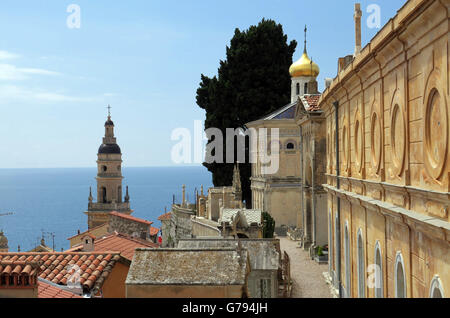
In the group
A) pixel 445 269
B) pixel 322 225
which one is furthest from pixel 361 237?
pixel 322 225

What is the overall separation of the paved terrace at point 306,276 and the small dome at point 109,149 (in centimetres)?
3710

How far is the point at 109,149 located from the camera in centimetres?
6794

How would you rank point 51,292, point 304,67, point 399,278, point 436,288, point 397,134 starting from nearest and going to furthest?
point 436,288
point 397,134
point 399,278
point 51,292
point 304,67

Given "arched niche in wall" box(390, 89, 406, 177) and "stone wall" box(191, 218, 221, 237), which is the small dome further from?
"arched niche in wall" box(390, 89, 406, 177)

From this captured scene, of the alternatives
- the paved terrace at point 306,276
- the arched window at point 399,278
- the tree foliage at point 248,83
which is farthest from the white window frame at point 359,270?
the tree foliage at point 248,83

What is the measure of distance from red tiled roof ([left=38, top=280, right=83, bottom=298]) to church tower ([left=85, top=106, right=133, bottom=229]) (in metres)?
52.6

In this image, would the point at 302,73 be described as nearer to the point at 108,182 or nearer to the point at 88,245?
the point at 88,245

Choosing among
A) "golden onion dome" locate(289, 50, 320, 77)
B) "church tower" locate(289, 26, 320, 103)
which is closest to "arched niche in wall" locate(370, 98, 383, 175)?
"church tower" locate(289, 26, 320, 103)

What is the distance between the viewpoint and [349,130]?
17.6 metres

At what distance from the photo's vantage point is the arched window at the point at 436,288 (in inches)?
354

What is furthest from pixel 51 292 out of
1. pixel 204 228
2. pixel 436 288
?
pixel 204 228

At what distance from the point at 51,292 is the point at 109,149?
179ft

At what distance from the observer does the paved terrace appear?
23.0m
